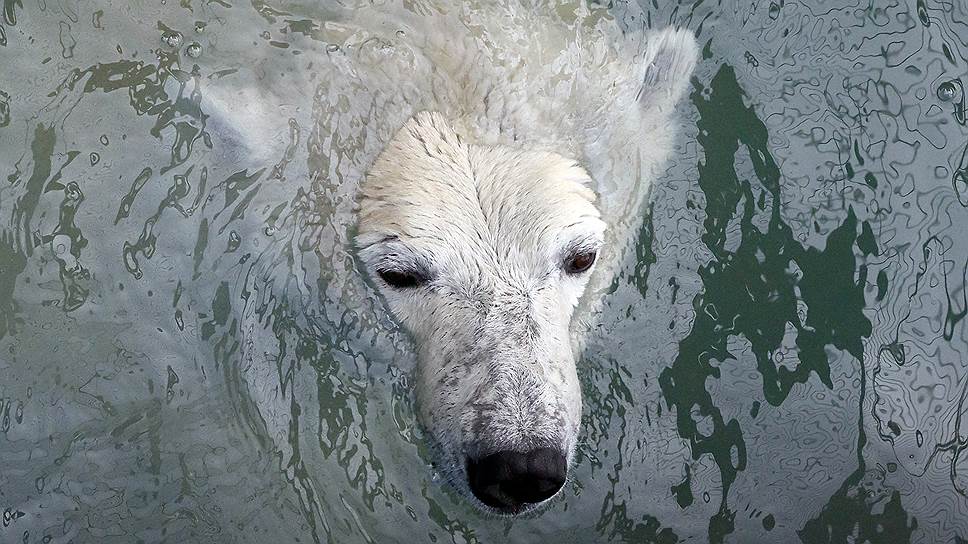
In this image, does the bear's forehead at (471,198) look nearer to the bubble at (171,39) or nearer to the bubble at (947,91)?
the bubble at (171,39)

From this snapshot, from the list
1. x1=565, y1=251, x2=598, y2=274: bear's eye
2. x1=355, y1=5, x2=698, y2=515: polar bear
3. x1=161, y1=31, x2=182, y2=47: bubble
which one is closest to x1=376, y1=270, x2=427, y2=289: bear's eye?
x1=355, y1=5, x2=698, y2=515: polar bear

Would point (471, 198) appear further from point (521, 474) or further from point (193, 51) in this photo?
point (193, 51)

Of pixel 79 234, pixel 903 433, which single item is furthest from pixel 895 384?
pixel 79 234

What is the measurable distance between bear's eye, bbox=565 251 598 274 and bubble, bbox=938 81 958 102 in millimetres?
2174

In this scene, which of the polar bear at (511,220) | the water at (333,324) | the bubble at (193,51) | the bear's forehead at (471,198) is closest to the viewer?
the polar bear at (511,220)

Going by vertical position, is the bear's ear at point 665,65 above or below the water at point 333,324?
above

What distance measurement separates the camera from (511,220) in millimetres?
3227

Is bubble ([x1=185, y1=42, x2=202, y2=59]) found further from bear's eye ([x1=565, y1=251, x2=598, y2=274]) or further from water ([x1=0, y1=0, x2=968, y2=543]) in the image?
bear's eye ([x1=565, y1=251, x2=598, y2=274])

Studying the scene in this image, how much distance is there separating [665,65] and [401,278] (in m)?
1.53

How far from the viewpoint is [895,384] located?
391 cm

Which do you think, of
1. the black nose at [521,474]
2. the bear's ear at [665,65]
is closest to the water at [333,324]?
the bear's ear at [665,65]

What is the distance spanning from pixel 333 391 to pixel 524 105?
1432 millimetres

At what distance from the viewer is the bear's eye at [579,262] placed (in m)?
3.39

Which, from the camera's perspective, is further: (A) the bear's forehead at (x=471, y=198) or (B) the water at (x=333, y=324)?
(B) the water at (x=333, y=324)
